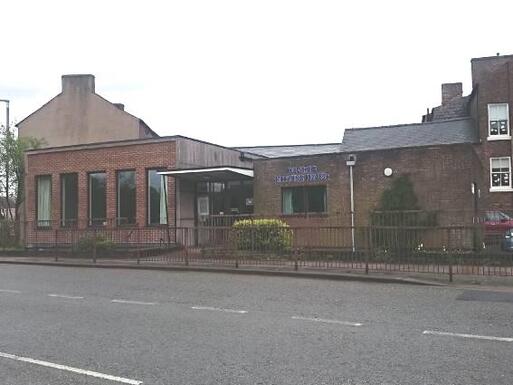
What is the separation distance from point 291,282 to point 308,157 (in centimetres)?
892

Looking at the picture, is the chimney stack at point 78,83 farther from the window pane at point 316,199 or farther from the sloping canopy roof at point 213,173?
the window pane at point 316,199

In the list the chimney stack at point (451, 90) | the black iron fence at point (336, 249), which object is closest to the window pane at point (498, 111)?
the chimney stack at point (451, 90)

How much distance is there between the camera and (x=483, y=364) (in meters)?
6.17

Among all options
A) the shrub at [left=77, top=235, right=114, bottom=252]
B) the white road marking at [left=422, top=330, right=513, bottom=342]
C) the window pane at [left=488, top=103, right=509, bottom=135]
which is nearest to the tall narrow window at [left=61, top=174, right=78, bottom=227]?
the shrub at [left=77, top=235, right=114, bottom=252]

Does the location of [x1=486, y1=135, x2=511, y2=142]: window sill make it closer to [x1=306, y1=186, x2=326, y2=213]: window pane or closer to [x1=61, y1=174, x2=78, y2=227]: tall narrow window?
[x1=306, y1=186, x2=326, y2=213]: window pane

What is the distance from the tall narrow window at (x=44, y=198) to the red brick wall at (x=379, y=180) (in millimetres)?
10377

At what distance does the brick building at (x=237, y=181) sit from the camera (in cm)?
1969

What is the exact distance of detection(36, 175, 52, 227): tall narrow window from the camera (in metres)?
26.4

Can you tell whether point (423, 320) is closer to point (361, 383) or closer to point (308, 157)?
point (361, 383)

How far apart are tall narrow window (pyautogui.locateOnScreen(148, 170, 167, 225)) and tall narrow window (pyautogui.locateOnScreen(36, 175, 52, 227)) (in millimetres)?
5774

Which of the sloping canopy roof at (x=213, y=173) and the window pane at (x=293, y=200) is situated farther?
the window pane at (x=293, y=200)

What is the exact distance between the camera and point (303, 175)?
2181 cm

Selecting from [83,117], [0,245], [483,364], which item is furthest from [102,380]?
[83,117]

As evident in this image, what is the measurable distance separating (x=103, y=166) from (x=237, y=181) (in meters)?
5.99
